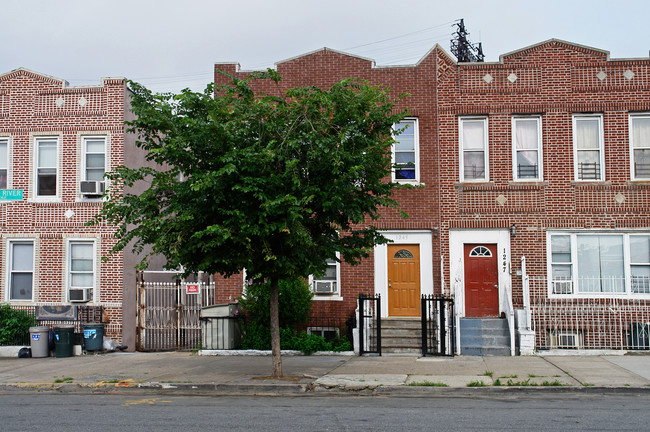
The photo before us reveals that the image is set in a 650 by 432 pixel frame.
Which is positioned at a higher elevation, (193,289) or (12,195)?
(12,195)

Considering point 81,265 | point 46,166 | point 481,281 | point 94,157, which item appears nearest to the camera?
point 481,281

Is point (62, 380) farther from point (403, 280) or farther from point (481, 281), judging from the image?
point (481, 281)

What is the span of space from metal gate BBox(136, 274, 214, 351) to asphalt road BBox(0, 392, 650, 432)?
6.78 m

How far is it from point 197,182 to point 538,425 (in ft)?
20.9

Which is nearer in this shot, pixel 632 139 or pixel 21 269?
pixel 632 139

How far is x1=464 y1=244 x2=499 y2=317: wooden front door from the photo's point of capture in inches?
696

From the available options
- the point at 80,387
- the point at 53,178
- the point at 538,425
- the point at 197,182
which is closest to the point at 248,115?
the point at 197,182

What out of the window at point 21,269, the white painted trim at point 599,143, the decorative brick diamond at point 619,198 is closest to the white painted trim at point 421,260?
the white painted trim at point 599,143

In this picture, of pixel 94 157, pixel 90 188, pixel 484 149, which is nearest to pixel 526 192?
pixel 484 149

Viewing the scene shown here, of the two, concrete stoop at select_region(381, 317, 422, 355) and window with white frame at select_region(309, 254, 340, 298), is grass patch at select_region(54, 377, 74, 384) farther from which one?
concrete stoop at select_region(381, 317, 422, 355)

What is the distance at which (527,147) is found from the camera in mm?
18094

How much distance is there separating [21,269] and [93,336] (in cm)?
323

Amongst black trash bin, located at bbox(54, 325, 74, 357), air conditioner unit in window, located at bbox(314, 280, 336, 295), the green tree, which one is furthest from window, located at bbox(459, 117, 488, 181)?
black trash bin, located at bbox(54, 325, 74, 357)

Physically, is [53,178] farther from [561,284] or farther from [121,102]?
[561,284]
